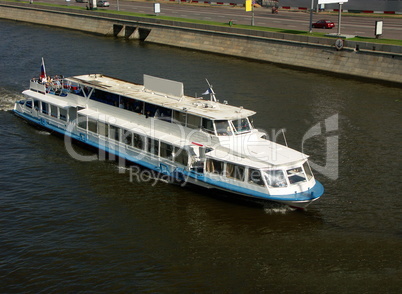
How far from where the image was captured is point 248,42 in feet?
212

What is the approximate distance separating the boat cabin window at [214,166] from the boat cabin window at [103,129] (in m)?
8.92

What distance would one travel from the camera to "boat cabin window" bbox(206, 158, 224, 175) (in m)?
28.2

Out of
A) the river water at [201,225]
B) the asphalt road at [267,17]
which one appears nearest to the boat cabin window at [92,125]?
the river water at [201,225]

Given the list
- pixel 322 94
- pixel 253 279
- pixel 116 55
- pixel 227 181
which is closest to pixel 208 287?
pixel 253 279

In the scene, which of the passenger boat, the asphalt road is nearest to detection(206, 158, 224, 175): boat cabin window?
the passenger boat

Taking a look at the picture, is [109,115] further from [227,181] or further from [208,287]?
[208,287]

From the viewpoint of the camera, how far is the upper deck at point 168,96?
30.2 m

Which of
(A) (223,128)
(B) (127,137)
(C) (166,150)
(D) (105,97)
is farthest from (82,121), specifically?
(A) (223,128)

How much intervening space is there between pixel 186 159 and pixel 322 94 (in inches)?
938

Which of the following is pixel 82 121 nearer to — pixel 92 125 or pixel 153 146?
pixel 92 125

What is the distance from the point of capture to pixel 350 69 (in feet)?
180

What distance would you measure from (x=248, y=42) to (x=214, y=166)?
3910 centimetres

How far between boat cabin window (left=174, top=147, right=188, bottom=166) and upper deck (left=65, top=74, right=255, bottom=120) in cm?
219

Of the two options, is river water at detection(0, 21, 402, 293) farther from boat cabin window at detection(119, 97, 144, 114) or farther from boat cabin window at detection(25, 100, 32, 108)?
boat cabin window at detection(119, 97, 144, 114)
